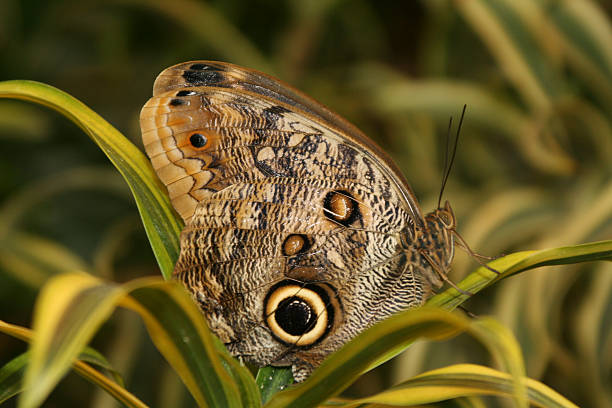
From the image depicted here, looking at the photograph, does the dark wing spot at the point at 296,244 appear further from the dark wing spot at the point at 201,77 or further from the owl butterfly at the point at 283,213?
the dark wing spot at the point at 201,77

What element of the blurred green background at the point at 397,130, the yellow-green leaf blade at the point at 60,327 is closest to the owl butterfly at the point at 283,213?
the yellow-green leaf blade at the point at 60,327

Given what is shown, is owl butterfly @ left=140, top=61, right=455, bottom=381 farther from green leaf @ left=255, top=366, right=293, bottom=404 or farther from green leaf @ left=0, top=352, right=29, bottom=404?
green leaf @ left=0, top=352, right=29, bottom=404

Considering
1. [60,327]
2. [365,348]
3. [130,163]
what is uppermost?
[130,163]

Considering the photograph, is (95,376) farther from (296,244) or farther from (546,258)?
A: (546,258)

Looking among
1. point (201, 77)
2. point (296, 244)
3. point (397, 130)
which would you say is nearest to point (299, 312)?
point (296, 244)

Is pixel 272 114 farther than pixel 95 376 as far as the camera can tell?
Yes

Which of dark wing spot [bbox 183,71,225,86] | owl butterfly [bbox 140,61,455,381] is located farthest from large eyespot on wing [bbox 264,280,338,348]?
dark wing spot [bbox 183,71,225,86]
